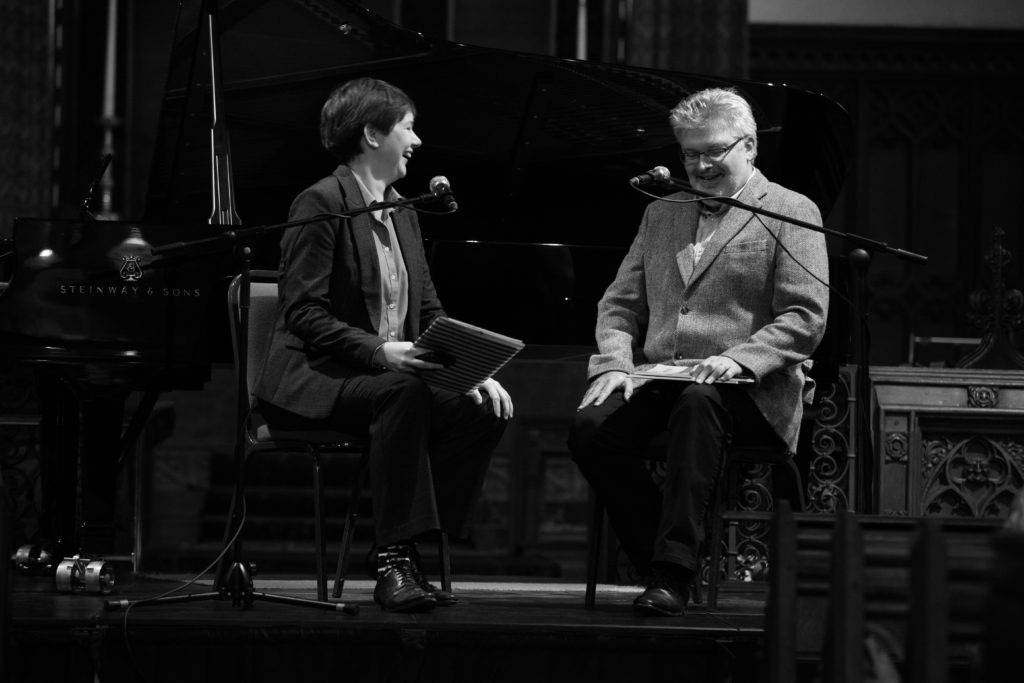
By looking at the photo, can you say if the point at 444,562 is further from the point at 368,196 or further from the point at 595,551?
the point at 368,196

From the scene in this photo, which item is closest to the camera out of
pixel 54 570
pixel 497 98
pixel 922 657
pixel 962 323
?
pixel 922 657

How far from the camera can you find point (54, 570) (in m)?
3.74

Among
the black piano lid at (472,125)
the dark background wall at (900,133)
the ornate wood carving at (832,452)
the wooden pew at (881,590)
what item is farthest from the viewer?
the dark background wall at (900,133)

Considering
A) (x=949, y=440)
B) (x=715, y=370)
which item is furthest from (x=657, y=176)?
(x=949, y=440)

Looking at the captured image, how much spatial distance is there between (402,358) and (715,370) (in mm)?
649

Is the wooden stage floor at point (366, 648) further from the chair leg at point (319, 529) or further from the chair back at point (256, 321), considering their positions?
the chair back at point (256, 321)

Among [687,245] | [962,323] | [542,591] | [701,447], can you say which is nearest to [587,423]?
[701,447]

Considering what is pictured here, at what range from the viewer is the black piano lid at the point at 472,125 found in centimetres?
427

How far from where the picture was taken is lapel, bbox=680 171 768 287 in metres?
3.26

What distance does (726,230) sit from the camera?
10.8 feet

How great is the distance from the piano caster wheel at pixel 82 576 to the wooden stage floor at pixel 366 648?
1.71 feet

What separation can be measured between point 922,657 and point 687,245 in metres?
1.69

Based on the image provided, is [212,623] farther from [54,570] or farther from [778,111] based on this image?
[778,111]

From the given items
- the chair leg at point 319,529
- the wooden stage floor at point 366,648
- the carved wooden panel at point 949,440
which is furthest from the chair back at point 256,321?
the carved wooden panel at point 949,440
